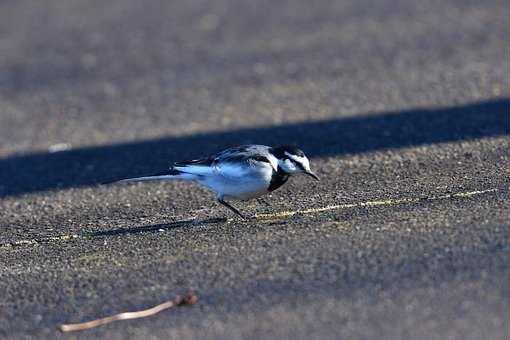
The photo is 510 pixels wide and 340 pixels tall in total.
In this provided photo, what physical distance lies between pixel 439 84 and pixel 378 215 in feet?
16.4

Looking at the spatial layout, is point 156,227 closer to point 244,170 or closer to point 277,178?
point 244,170

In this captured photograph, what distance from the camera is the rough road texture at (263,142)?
5988 millimetres

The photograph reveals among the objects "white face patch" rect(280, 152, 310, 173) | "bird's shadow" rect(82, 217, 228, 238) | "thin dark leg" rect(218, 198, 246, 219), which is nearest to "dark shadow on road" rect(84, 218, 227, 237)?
"bird's shadow" rect(82, 217, 228, 238)

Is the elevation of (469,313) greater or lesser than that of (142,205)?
greater

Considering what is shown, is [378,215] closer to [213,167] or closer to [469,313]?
[213,167]

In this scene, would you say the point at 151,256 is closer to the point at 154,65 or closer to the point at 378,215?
the point at 378,215

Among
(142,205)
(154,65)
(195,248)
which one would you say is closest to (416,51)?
(154,65)

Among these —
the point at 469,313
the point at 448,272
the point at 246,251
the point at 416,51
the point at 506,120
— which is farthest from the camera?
the point at 416,51

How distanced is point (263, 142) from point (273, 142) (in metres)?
0.11

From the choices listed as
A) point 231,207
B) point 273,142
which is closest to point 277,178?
point 231,207

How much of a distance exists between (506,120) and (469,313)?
491 cm

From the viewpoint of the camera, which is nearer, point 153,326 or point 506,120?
point 153,326

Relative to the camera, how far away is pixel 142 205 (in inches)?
344

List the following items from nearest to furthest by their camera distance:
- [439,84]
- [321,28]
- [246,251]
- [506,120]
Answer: [246,251]
[506,120]
[439,84]
[321,28]
